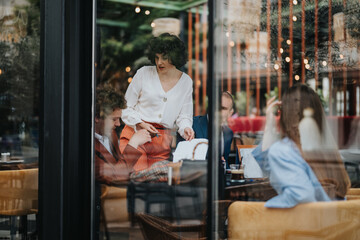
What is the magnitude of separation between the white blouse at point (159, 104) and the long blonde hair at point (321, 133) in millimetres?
1277

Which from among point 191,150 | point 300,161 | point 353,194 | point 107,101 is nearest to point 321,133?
point 300,161

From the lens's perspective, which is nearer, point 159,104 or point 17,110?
point 159,104

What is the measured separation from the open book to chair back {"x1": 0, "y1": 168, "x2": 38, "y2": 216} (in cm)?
111

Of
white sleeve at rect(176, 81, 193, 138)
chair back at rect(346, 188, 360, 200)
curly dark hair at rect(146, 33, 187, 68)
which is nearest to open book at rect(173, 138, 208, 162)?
white sleeve at rect(176, 81, 193, 138)

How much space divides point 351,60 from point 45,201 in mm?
2555

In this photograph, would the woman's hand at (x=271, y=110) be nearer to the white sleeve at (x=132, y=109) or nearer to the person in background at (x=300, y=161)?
the person in background at (x=300, y=161)

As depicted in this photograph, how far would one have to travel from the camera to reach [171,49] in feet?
12.4

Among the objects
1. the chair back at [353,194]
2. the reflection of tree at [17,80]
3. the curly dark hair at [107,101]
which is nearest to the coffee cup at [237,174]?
the chair back at [353,194]

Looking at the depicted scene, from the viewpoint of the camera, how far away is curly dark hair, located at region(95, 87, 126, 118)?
287cm

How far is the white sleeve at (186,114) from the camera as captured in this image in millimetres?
3590

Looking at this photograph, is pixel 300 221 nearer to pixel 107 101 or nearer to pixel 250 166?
pixel 250 166

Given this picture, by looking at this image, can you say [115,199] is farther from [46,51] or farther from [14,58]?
[14,58]

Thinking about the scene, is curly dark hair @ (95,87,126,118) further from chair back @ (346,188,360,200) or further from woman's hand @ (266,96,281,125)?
chair back @ (346,188,360,200)

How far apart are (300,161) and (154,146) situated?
157 cm
